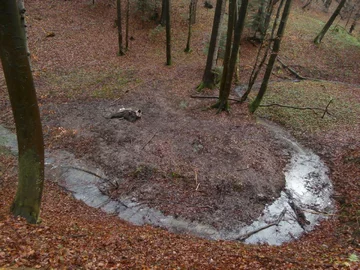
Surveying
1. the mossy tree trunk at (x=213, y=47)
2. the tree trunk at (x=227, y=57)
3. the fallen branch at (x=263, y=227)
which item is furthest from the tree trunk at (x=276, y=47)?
the fallen branch at (x=263, y=227)

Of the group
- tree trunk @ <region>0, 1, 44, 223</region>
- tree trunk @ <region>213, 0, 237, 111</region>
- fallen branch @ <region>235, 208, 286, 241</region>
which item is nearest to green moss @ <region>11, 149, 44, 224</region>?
tree trunk @ <region>0, 1, 44, 223</region>

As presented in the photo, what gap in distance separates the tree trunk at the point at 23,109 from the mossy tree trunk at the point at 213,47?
Answer: 41.8 feet

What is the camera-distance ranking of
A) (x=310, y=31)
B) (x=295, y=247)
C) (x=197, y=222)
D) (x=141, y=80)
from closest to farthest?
(x=295, y=247) < (x=197, y=222) < (x=141, y=80) < (x=310, y=31)

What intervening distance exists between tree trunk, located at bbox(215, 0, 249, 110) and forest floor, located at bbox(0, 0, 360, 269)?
2.80 ft

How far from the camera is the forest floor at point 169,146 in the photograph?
20.9 feet

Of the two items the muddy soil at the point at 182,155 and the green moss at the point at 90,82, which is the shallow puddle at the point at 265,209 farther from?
the green moss at the point at 90,82

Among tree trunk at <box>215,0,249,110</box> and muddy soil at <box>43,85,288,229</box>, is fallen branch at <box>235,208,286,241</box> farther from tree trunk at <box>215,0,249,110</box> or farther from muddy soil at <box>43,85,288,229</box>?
tree trunk at <box>215,0,249,110</box>

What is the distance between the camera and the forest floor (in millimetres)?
6359

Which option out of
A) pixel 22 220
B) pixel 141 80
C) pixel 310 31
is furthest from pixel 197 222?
pixel 310 31

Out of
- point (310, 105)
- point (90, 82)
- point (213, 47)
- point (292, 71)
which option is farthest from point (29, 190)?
point (292, 71)

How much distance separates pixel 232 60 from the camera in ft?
47.4

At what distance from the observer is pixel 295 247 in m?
8.27

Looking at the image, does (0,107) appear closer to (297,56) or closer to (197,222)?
(197,222)

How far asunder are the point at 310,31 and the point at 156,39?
1698 cm
